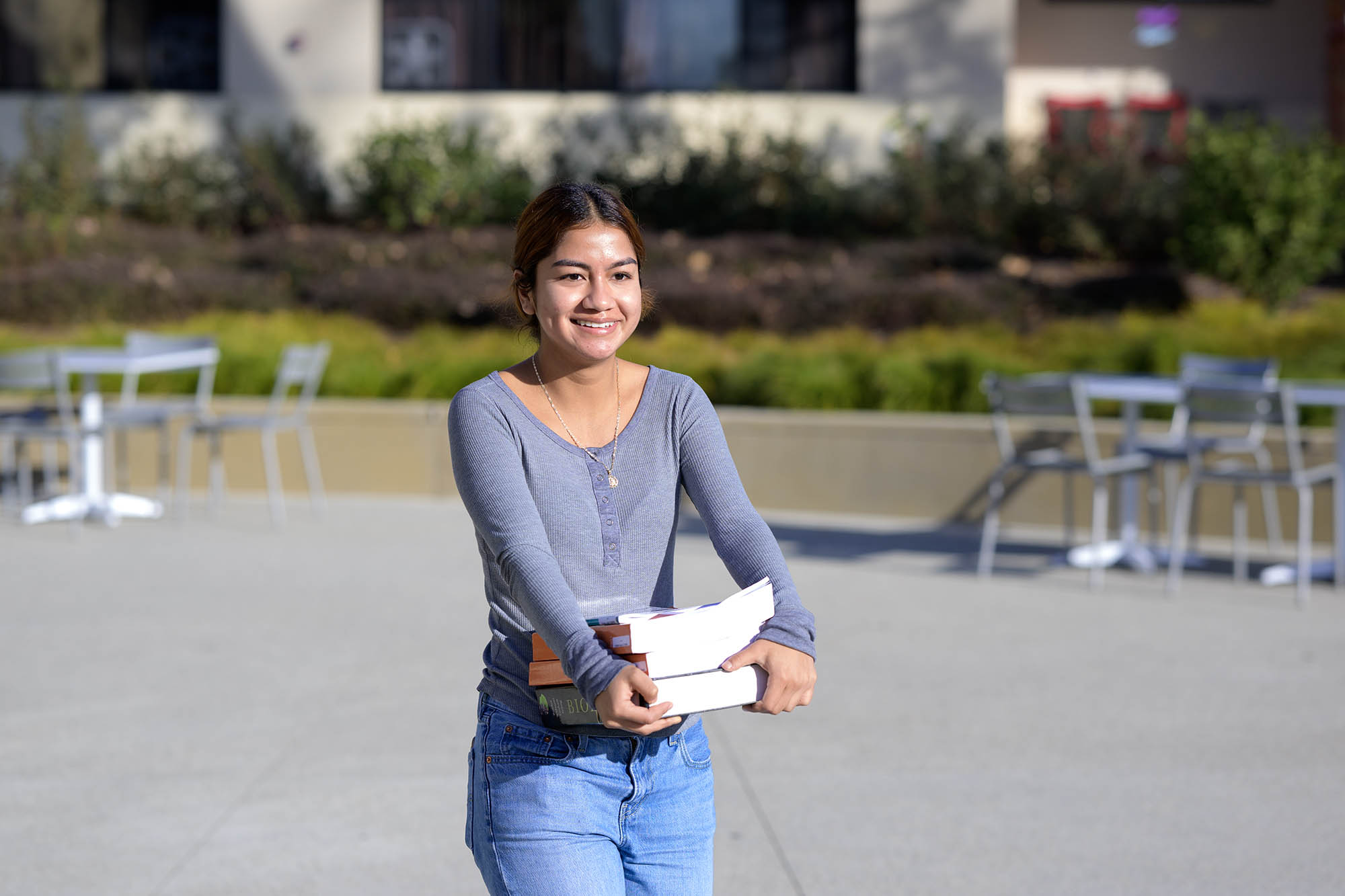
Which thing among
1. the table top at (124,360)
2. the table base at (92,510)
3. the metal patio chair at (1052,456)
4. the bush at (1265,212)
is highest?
the bush at (1265,212)

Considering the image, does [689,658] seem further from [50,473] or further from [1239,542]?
[50,473]

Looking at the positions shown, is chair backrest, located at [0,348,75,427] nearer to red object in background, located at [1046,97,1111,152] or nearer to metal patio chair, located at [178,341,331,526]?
metal patio chair, located at [178,341,331,526]

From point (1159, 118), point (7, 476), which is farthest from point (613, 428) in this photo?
point (1159, 118)

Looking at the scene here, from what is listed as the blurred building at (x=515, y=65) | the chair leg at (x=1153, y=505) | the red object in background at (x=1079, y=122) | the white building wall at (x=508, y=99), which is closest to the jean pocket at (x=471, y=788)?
the chair leg at (x=1153, y=505)

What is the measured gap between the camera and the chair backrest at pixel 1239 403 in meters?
7.41

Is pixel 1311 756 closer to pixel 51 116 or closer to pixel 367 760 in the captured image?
pixel 367 760

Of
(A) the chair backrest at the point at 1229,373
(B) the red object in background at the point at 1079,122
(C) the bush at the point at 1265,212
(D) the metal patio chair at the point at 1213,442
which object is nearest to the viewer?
(D) the metal patio chair at the point at 1213,442

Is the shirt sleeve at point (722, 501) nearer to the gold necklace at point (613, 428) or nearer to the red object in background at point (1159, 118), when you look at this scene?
the gold necklace at point (613, 428)

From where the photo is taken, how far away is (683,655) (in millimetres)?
1860

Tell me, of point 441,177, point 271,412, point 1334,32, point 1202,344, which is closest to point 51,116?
point 441,177

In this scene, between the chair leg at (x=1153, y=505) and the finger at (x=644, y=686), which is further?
the chair leg at (x=1153, y=505)

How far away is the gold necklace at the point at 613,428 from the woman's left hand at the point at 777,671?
0.33 m

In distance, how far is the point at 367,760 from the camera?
458 cm

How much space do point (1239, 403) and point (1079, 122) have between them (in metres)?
13.3
